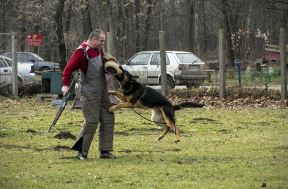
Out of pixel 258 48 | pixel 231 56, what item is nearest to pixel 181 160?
pixel 231 56

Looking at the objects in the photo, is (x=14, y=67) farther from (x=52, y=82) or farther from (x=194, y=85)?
(x=194, y=85)

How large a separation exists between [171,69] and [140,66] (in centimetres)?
141

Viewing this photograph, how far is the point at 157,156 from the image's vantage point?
458 inches

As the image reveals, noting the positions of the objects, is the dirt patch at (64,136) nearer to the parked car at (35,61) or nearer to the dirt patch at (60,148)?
the dirt patch at (60,148)

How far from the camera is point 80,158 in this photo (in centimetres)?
1133

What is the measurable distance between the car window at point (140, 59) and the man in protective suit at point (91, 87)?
16.8 meters

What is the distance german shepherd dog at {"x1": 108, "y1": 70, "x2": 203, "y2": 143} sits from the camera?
40.2 feet

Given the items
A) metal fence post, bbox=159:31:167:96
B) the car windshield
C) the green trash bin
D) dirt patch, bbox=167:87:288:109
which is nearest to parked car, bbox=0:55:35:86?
the green trash bin

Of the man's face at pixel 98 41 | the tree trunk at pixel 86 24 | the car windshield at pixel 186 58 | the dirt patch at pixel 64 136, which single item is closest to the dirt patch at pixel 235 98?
the car windshield at pixel 186 58

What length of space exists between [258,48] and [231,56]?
481cm

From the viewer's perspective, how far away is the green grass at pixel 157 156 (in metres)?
9.22

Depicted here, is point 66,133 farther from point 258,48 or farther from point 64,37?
point 258,48

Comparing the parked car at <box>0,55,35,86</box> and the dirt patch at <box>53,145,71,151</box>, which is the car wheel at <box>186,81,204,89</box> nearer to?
the parked car at <box>0,55,35,86</box>

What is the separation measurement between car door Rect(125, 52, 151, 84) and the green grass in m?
7.80
